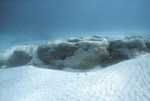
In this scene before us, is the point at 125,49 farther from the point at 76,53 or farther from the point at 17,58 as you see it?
the point at 17,58

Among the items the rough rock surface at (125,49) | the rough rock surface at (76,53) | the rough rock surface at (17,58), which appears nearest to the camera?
the rough rock surface at (76,53)

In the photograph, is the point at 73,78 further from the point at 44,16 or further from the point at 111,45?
the point at 44,16

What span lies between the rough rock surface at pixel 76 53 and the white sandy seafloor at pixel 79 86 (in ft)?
5.75

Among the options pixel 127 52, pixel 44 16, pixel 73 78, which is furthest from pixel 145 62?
pixel 44 16

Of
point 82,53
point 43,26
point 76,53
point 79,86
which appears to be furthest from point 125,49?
point 43,26

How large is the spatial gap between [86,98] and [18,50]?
6.98 metres

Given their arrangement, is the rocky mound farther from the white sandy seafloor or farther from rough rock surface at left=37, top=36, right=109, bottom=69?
the white sandy seafloor

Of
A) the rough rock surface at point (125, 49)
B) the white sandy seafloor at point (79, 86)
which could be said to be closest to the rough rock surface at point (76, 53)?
the rough rock surface at point (125, 49)

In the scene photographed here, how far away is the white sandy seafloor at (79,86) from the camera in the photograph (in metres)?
3.30

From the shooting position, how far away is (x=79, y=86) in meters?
3.86

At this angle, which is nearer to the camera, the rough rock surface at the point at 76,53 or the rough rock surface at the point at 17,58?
the rough rock surface at the point at 76,53

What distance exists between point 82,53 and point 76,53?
17.0 inches

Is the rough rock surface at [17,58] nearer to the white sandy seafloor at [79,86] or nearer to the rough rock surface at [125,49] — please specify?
the white sandy seafloor at [79,86]

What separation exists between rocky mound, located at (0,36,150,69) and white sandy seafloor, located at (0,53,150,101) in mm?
1770
